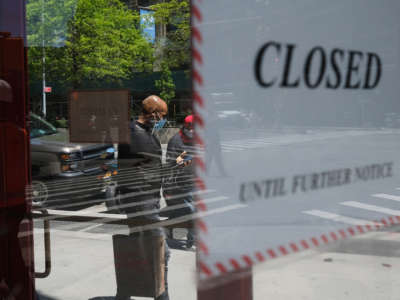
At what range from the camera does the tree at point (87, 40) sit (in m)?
2.74

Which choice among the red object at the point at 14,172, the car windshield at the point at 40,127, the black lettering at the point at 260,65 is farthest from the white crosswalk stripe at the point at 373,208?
the car windshield at the point at 40,127

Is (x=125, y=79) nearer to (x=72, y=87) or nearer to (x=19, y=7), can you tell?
(x=72, y=87)

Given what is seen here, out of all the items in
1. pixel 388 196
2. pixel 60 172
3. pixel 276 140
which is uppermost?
pixel 276 140

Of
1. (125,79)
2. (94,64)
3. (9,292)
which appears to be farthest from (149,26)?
(9,292)

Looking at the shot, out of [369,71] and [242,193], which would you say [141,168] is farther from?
[242,193]

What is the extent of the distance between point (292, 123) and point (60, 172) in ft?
19.5

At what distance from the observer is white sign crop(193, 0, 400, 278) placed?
3.08ft

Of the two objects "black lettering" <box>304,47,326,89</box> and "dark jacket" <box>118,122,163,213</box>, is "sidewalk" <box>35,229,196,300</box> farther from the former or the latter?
"black lettering" <box>304,47,326,89</box>

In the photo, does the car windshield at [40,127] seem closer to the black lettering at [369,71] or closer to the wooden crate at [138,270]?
the wooden crate at [138,270]

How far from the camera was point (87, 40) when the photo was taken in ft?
10.0

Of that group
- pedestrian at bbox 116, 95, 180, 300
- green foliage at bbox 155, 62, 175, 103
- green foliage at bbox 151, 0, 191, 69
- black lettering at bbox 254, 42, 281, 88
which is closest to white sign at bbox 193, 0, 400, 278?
black lettering at bbox 254, 42, 281, 88

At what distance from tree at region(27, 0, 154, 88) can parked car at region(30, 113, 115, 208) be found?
1308 mm

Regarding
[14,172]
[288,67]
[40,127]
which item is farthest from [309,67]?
[40,127]

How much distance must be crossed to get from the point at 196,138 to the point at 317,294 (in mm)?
3795
